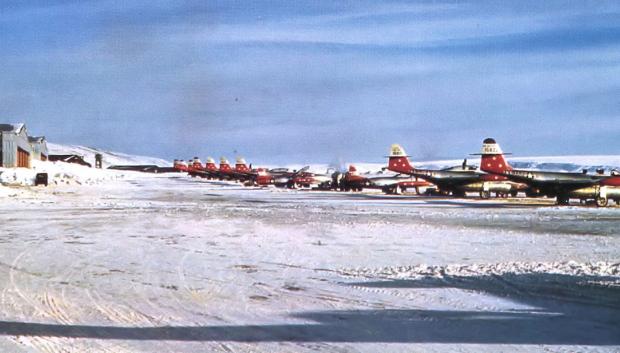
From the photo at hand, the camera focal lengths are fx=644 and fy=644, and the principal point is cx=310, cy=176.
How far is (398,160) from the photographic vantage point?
51281 mm

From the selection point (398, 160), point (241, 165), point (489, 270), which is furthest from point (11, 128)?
point (489, 270)

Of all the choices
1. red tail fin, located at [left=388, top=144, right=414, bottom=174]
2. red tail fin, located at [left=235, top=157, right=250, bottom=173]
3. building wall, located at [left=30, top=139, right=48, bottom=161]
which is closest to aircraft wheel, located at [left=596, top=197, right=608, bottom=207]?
red tail fin, located at [left=388, top=144, right=414, bottom=174]

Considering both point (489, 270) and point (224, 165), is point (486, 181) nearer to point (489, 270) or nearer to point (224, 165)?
point (489, 270)

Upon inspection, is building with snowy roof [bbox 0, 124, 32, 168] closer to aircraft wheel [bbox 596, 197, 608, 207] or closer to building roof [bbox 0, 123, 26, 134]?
building roof [bbox 0, 123, 26, 134]

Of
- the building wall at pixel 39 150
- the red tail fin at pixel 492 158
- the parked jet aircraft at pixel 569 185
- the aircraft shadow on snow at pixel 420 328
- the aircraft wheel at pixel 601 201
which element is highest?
the building wall at pixel 39 150

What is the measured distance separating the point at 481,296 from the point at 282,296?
256cm

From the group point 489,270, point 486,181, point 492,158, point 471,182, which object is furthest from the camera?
point 471,182

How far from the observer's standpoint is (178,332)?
255 inches

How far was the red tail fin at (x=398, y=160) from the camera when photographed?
51.0 m

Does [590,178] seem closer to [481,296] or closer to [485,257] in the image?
[485,257]

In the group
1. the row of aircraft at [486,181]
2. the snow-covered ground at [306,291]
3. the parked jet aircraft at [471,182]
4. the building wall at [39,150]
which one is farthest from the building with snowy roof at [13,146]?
the snow-covered ground at [306,291]

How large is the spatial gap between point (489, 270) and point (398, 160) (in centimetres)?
4115

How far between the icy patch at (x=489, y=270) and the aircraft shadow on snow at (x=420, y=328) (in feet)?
6.86

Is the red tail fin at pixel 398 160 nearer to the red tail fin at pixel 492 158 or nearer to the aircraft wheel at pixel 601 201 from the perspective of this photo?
the red tail fin at pixel 492 158
